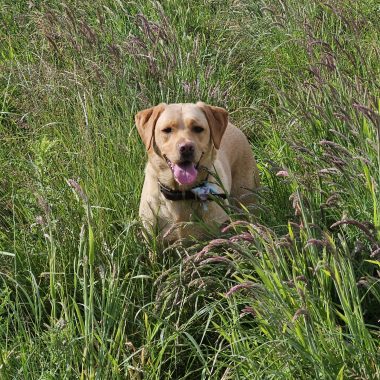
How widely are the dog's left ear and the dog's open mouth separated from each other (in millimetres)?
316

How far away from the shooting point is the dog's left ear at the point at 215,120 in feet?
15.1

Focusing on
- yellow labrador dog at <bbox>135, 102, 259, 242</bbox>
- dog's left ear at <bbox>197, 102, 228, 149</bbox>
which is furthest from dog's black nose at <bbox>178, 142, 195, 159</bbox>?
Result: dog's left ear at <bbox>197, 102, 228, 149</bbox>

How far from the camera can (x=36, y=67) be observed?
5555 mm

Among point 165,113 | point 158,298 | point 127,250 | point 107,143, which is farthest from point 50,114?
point 158,298

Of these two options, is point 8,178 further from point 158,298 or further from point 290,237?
point 290,237

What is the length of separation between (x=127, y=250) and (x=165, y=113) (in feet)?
3.16

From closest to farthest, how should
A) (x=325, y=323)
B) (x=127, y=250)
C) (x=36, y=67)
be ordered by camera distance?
1. (x=325, y=323)
2. (x=127, y=250)
3. (x=36, y=67)

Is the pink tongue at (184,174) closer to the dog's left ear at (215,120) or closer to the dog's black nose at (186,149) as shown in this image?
the dog's black nose at (186,149)

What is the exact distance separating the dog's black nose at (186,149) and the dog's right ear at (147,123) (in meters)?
0.26

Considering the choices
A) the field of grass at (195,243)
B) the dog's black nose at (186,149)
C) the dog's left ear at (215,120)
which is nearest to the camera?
the field of grass at (195,243)

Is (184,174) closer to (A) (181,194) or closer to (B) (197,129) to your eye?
(A) (181,194)

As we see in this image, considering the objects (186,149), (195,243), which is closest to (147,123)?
(186,149)

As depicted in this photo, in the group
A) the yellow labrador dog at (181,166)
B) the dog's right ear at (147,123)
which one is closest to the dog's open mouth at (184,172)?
the yellow labrador dog at (181,166)

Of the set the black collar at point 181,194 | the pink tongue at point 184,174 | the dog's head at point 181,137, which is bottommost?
Result: the black collar at point 181,194
